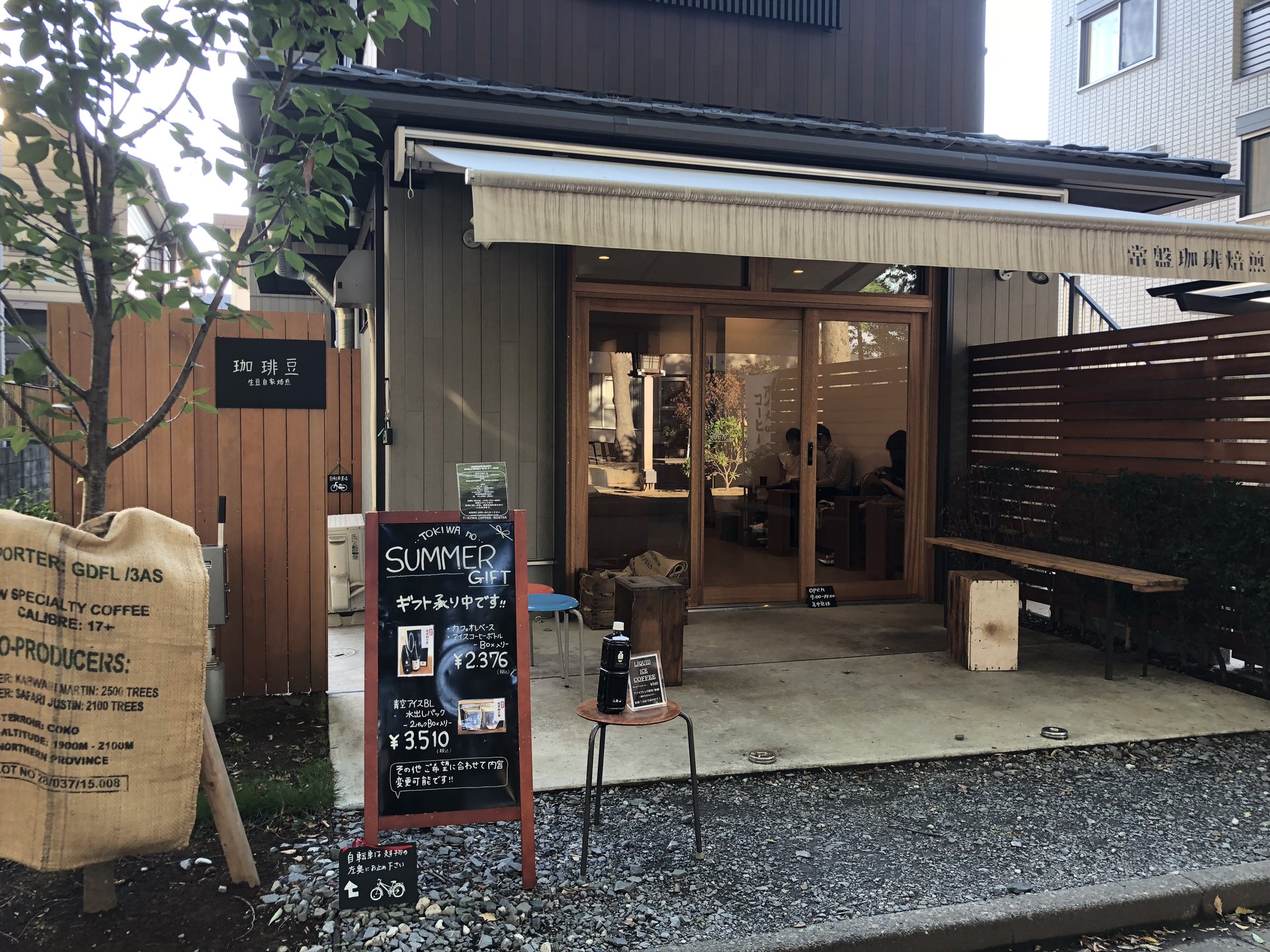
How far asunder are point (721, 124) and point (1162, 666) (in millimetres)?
4556

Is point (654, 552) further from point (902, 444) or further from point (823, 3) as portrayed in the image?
point (823, 3)

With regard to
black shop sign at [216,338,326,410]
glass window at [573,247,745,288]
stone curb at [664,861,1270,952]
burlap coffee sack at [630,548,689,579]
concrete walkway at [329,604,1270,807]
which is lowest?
stone curb at [664,861,1270,952]

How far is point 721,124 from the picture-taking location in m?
5.85

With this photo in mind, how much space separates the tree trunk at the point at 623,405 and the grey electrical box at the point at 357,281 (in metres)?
2.37

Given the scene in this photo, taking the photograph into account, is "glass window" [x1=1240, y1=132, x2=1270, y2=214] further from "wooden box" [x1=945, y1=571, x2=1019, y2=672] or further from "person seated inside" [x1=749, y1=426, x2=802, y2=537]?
"wooden box" [x1=945, y1=571, x2=1019, y2=672]

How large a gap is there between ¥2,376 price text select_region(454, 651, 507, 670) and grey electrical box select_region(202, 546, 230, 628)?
74.0 inches

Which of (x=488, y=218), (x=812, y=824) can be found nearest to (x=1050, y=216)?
(x=488, y=218)

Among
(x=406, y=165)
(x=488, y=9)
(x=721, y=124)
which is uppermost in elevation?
(x=488, y=9)

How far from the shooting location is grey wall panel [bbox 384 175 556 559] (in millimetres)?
6195

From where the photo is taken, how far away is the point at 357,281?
746 centimetres

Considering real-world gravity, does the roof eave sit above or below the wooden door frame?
above

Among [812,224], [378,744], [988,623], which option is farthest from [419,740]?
[988,623]

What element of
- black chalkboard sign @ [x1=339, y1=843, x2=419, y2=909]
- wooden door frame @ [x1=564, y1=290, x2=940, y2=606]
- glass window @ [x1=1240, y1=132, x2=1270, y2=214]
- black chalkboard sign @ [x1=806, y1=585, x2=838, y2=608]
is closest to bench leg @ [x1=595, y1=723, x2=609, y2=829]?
black chalkboard sign @ [x1=339, y1=843, x2=419, y2=909]

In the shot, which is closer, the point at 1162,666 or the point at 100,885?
the point at 100,885
